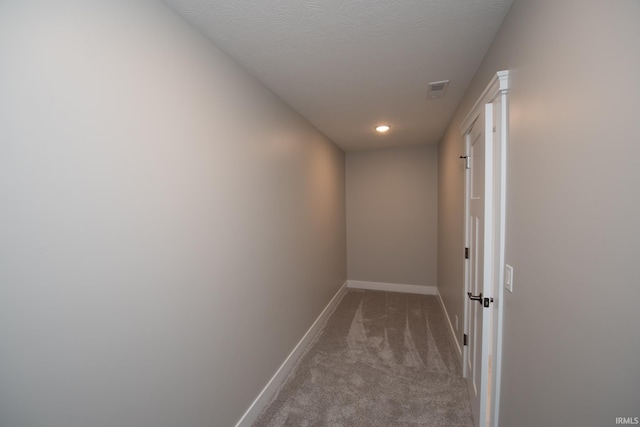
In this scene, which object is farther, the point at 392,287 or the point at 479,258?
the point at 392,287

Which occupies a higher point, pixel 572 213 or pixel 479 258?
pixel 572 213

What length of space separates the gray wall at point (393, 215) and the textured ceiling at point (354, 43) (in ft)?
6.27

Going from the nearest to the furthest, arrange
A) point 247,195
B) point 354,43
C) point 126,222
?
point 126,222 < point 354,43 < point 247,195

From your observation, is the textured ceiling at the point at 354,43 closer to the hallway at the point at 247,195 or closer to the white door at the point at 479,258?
the hallway at the point at 247,195

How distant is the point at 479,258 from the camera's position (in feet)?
5.56

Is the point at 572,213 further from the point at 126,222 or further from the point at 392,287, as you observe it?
the point at 392,287

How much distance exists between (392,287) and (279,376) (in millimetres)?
2821

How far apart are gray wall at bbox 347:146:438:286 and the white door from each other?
7.51ft

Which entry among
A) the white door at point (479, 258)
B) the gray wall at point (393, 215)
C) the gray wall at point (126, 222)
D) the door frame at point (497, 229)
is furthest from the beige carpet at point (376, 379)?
the gray wall at point (393, 215)

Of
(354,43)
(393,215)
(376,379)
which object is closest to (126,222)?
Result: (354,43)

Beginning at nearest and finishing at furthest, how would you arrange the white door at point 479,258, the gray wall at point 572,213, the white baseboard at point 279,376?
the gray wall at point 572,213 < the white door at point 479,258 < the white baseboard at point 279,376

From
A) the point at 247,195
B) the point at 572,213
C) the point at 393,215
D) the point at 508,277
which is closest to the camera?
the point at 572,213

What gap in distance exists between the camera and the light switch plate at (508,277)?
1.24m

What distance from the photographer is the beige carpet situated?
1897 mm
